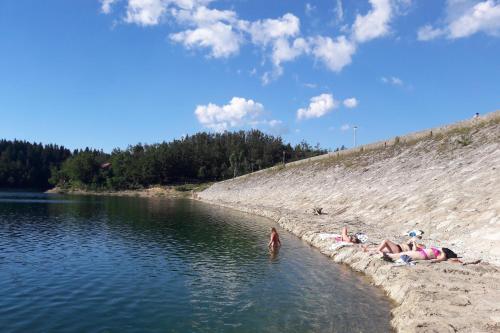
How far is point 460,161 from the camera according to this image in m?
45.1

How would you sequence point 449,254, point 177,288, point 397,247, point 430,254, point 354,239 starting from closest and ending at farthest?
point 177,288 < point 449,254 < point 430,254 < point 397,247 < point 354,239

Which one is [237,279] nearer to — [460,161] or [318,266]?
[318,266]

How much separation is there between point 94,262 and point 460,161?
37581 mm

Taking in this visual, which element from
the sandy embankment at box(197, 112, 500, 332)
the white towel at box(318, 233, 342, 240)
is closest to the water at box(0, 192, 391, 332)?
the white towel at box(318, 233, 342, 240)

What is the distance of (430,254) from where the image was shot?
929 inches

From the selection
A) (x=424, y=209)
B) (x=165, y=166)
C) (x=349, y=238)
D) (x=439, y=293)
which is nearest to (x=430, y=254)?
(x=439, y=293)

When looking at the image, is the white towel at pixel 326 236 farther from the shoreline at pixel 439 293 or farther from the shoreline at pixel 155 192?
the shoreline at pixel 155 192

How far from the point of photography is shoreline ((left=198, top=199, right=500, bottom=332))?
14.6m

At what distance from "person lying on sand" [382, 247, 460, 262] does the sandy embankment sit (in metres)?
0.72

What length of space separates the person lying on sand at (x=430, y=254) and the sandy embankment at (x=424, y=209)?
2.36 feet

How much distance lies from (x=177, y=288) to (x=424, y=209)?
22.6 metres

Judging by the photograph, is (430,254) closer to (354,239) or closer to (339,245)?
(354,239)

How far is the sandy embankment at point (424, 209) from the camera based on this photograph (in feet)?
55.1

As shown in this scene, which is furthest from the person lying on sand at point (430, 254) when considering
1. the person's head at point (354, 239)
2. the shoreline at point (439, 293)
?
the person's head at point (354, 239)
